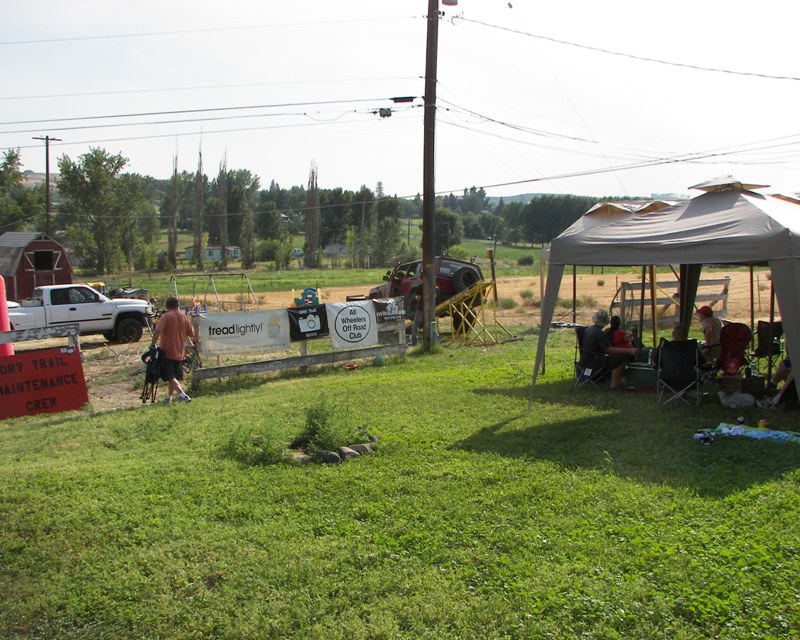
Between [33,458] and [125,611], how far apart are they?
439 centimetres

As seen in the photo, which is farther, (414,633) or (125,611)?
(125,611)

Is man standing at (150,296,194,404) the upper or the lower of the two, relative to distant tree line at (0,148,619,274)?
lower

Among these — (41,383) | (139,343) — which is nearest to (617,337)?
(41,383)

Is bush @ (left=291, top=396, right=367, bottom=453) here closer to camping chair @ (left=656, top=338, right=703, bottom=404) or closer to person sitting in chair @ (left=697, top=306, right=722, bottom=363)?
camping chair @ (left=656, top=338, right=703, bottom=404)

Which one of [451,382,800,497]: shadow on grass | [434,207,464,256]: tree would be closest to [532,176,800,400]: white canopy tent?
[451,382,800,497]: shadow on grass

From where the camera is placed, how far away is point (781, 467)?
6707mm

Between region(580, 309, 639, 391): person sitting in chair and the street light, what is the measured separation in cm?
680

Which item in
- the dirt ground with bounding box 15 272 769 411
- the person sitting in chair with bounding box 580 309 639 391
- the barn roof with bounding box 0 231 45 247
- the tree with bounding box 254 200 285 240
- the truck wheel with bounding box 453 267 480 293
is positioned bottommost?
the dirt ground with bounding box 15 272 769 411

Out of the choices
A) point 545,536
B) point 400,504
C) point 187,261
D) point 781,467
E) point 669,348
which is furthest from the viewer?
point 187,261

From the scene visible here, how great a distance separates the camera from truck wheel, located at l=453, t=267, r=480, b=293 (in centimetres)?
2236

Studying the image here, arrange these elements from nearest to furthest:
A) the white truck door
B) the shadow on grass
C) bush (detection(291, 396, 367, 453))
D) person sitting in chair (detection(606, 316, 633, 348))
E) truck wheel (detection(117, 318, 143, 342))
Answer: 1. the shadow on grass
2. bush (detection(291, 396, 367, 453))
3. person sitting in chair (detection(606, 316, 633, 348))
4. the white truck door
5. truck wheel (detection(117, 318, 143, 342))

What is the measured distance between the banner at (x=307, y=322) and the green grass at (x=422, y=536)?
20.0 ft

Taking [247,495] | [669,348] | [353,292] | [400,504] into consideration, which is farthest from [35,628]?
A: [353,292]

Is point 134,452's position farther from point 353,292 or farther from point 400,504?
point 353,292
